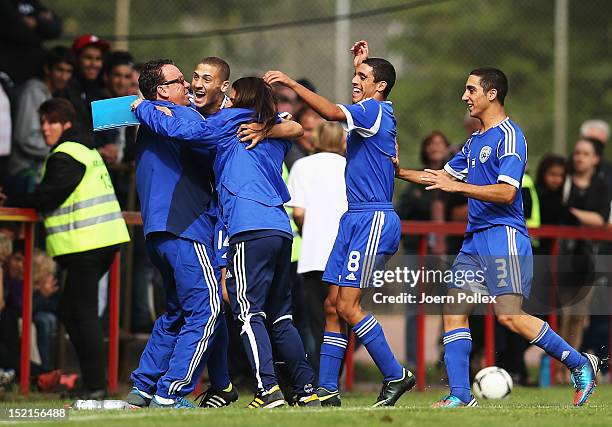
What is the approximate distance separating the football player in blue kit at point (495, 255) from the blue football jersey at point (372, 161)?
0.39 m

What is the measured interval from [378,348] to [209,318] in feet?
3.77

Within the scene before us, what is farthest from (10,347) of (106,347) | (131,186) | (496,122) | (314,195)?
(496,122)

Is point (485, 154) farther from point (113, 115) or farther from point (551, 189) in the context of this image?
point (551, 189)

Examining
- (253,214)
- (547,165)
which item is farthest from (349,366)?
(253,214)

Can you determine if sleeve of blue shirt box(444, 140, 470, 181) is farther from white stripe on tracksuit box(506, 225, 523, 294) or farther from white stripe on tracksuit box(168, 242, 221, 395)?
white stripe on tracksuit box(168, 242, 221, 395)

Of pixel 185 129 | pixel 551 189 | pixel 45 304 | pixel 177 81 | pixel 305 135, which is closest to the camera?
pixel 185 129

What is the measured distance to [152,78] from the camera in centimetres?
907

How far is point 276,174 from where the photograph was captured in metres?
8.84

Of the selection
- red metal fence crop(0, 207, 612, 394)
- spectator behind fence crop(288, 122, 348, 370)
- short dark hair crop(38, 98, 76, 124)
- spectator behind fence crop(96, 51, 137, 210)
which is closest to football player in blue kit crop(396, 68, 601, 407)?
spectator behind fence crop(288, 122, 348, 370)

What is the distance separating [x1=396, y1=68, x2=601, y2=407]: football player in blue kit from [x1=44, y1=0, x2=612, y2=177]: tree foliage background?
9025 mm

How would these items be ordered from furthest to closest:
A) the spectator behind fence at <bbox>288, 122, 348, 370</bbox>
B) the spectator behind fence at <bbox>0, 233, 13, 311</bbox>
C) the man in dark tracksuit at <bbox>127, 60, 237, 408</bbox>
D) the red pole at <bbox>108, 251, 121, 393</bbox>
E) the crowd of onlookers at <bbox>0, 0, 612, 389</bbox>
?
the red pole at <bbox>108, 251, 121, 393</bbox> < the spectator behind fence at <bbox>0, 233, 13, 311</bbox> < the crowd of onlookers at <bbox>0, 0, 612, 389</bbox> < the spectator behind fence at <bbox>288, 122, 348, 370</bbox> < the man in dark tracksuit at <bbox>127, 60, 237, 408</bbox>

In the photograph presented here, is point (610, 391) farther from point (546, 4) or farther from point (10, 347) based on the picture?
point (546, 4)

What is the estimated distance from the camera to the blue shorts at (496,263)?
898 cm

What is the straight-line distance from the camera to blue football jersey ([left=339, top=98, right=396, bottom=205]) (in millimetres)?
9141
